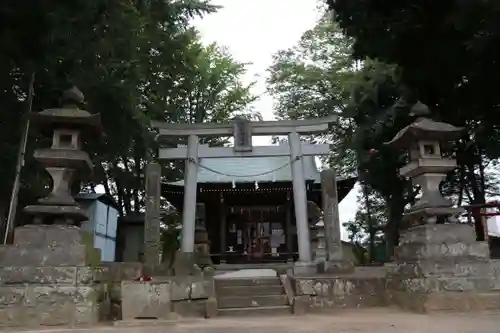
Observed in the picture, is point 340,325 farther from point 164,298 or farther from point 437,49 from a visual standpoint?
A: point 437,49

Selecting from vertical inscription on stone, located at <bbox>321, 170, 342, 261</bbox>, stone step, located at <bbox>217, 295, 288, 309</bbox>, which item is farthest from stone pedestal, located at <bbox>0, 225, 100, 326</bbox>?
vertical inscription on stone, located at <bbox>321, 170, 342, 261</bbox>

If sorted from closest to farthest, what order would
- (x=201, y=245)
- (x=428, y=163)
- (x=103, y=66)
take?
(x=428, y=163)
(x=103, y=66)
(x=201, y=245)

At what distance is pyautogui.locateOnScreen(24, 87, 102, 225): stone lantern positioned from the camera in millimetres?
6941

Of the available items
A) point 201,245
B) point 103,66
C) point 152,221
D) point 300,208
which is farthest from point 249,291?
point 103,66

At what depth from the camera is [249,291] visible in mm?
8781

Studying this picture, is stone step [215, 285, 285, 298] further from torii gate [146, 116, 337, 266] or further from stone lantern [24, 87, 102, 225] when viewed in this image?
stone lantern [24, 87, 102, 225]

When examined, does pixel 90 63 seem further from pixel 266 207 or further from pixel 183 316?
pixel 266 207

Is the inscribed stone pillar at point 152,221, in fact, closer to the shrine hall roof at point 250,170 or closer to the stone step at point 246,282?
the stone step at point 246,282

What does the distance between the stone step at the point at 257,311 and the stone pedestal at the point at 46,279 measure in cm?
230

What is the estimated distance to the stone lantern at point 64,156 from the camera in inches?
273

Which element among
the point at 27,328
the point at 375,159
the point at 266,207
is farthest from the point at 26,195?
the point at 375,159

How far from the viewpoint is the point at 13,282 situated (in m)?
6.56

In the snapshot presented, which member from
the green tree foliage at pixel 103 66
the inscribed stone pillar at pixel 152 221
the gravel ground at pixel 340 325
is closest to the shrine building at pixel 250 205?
the green tree foliage at pixel 103 66

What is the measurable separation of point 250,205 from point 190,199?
6.59 m
